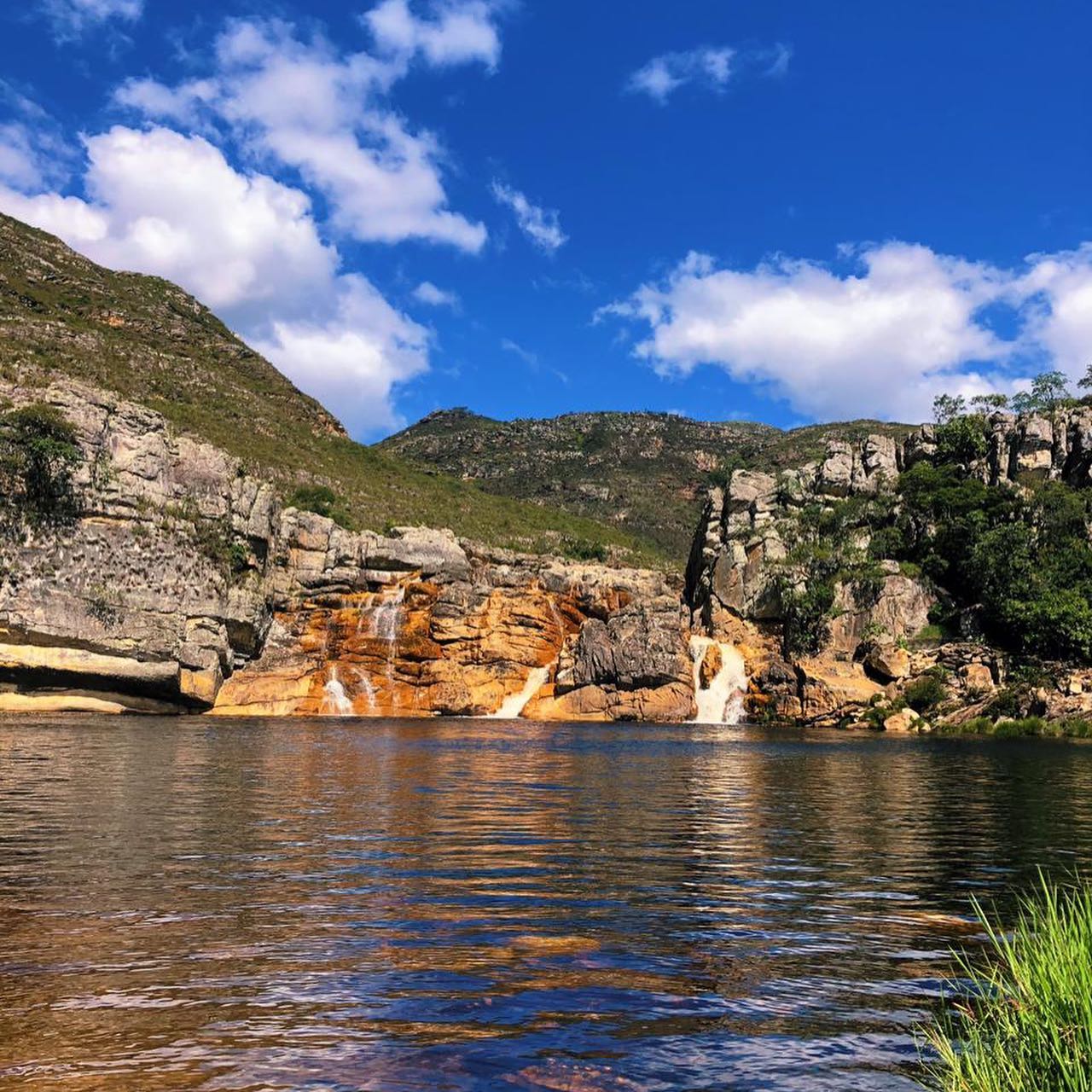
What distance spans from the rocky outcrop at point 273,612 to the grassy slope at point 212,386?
20.6 meters

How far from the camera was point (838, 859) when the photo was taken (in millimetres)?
15469

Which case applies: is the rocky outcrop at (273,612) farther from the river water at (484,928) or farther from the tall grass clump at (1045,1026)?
the tall grass clump at (1045,1026)

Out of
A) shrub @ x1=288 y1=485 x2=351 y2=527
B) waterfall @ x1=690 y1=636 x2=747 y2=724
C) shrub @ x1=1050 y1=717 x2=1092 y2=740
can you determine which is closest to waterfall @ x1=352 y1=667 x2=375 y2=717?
shrub @ x1=288 y1=485 x2=351 y2=527

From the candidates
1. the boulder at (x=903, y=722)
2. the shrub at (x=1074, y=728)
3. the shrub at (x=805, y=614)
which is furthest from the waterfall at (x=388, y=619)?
the shrub at (x=1074, y=728)

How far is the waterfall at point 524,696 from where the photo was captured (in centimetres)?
7912

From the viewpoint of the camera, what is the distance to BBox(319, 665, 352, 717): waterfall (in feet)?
249

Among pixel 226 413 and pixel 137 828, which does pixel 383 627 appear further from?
pixel 137 828

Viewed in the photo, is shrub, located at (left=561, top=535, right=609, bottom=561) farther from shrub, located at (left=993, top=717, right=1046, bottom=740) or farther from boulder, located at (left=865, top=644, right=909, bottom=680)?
shrub, located at (left=993, top=717, right=1046, bottom=740)

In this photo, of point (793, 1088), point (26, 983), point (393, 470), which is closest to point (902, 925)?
point (793, 1088)

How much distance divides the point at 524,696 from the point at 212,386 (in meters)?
71.0

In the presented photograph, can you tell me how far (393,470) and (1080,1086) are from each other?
133307 millimetres

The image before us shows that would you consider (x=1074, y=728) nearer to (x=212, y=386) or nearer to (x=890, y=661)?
(x=890, y=661)

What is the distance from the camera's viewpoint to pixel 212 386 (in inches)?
4899

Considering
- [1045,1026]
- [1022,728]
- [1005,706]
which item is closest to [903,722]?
[1005,706]
